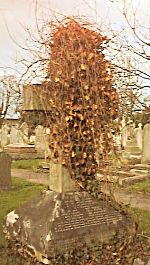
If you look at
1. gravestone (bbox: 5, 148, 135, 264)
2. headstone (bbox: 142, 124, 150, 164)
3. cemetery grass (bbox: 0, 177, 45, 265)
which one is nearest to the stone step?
headstone (bbox: 142, 124, 150, 164)

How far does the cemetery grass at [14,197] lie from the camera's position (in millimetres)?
4625

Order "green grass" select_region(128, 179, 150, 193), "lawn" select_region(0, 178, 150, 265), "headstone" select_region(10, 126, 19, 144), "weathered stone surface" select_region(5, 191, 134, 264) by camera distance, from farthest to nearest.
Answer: "headstone" select_region(10, 126, 19, 144) < "green grass" select_region(128, 179, 150, 193) < "lawn" select_region(0, 178, 150, 265) < "weathered stone surface" select_region(5, 191, 134, 264)

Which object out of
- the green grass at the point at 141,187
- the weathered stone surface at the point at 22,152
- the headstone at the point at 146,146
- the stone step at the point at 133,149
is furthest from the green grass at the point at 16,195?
the weathered stone surface at the point at 22,152

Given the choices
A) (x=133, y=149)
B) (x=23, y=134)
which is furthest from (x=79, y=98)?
(x=23, y=134)

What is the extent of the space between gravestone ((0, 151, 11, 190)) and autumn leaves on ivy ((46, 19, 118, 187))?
16.2 ft

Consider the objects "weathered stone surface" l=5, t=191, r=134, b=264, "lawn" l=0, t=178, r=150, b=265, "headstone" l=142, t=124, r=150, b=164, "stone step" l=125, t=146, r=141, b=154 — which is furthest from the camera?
"stone step" l=125, t=146, r=141, b=154

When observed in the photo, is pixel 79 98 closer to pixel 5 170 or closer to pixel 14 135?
pixel 5 170

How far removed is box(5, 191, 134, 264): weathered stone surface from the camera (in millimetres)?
4160

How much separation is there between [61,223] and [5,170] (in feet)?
18.1

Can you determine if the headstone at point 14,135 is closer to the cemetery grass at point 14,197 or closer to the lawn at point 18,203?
the cemetery grass at point 14,197

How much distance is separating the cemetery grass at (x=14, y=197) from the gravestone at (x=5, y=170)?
0.22 metres

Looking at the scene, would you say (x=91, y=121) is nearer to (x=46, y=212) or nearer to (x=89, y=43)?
(x=89, y=43)

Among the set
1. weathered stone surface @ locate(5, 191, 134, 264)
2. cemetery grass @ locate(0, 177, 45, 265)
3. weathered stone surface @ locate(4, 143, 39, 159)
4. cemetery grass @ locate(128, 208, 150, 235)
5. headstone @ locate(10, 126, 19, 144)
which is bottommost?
cemetery grass @ locate(128, 208, 150, 235)

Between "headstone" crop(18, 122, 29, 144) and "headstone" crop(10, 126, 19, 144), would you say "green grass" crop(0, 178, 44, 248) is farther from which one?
"headstone" crop(10, 126, 19, 144)
